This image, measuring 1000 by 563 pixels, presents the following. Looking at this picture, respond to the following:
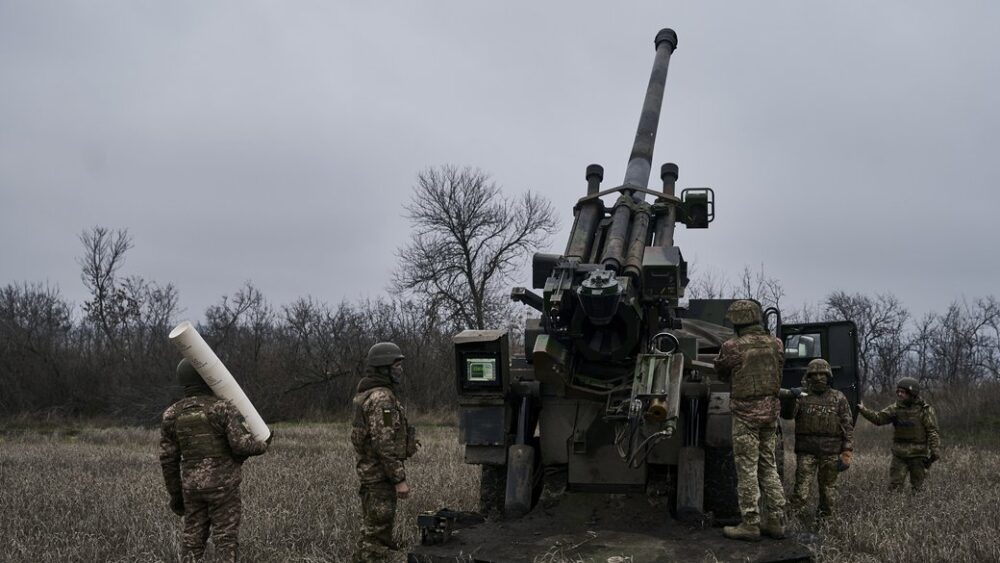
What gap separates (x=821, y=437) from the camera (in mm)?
7977

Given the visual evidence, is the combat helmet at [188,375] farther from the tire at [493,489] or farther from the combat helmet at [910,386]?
the combat helmet at [910,386]

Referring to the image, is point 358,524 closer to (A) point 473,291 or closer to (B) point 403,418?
(B) point 403,418

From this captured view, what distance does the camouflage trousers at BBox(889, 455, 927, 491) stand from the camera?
966 centimetres

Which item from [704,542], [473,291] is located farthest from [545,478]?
[473,291]

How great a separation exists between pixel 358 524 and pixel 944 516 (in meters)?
4.82

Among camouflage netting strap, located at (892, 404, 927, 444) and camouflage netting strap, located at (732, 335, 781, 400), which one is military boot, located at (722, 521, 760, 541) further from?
camouflage netting strap, located at (892, 404, 927, 444)

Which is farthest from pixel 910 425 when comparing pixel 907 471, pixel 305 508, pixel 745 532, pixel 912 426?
pixel 305 508

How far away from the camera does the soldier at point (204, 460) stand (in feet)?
18.4

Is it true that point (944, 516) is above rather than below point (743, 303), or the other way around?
below

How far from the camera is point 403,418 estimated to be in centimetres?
612

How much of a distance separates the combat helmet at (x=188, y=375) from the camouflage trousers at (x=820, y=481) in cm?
511

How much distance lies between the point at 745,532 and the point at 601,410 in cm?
164

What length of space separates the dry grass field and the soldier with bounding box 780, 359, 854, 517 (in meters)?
0.40

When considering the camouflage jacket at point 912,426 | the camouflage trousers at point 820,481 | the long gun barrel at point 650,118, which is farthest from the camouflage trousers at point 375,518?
the camouflage jacket at point 912,426
